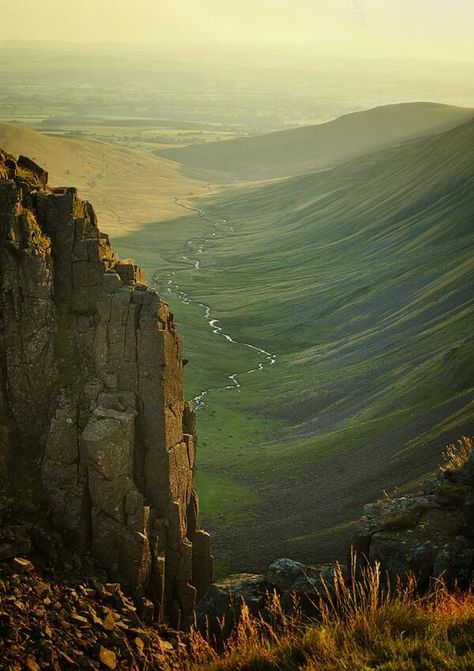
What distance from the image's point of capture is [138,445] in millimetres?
38250

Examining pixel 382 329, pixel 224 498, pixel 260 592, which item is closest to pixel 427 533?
pixel 260 592

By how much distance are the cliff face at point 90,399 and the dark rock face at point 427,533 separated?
946 cm

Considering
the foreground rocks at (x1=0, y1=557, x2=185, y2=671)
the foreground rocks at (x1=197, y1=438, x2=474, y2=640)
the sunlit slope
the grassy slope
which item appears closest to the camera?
the foreground rocks at (x1=0, y1=557, x2=185, y2=671)

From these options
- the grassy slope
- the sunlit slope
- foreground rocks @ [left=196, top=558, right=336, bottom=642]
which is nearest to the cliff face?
foreground rocks @ [left=196, top=558, right=336, bottom=642]

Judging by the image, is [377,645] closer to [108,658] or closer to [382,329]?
[108,658]

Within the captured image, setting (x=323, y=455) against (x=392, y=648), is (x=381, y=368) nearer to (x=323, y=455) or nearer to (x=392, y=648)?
(x=323, y=455)

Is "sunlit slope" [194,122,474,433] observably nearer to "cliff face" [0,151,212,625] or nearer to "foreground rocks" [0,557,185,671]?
"cliff face" [0,151,212,625]

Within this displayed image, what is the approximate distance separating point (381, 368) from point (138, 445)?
8619cm

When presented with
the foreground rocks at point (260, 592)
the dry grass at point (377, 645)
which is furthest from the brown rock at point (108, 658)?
the dry grass at point (377, 645)

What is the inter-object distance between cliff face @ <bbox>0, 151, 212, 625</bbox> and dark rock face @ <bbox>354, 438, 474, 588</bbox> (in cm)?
946

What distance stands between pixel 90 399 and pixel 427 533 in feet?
51.5

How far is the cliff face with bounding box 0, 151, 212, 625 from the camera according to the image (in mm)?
35406

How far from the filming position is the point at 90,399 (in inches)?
1464

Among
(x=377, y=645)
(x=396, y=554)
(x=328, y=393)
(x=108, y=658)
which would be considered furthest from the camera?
(x=328, y=393)
